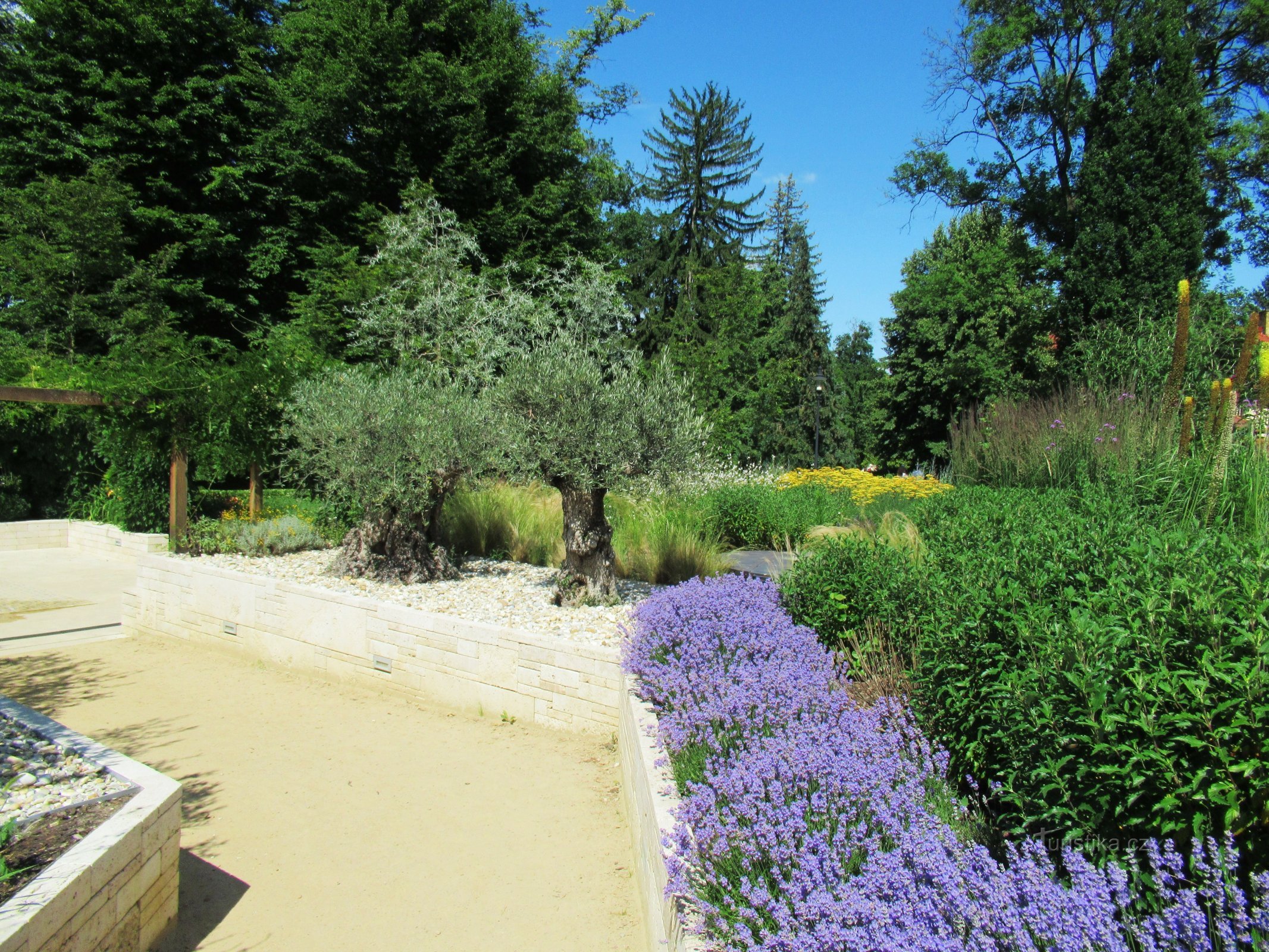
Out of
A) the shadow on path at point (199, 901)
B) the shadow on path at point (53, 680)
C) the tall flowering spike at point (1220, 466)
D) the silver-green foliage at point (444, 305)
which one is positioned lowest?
the shadow on path at point (199, 901)

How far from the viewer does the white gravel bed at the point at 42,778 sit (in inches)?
125

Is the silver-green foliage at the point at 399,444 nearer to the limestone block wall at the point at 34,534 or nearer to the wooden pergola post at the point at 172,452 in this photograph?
the wooden pergola post at the point at 172,452

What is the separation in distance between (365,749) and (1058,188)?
63.8 feet

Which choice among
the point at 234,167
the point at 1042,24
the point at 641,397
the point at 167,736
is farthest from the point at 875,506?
the point at 234,167

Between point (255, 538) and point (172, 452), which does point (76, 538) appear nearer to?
point (172, 452)

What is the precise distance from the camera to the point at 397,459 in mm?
6918

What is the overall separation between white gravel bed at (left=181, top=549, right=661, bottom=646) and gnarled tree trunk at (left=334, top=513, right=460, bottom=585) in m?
0.12

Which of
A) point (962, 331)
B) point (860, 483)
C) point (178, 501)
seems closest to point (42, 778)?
point (178, 501)

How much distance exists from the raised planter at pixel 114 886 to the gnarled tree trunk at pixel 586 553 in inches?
128

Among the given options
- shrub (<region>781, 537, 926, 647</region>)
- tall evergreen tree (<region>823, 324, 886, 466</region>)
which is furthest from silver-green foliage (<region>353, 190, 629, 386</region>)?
tall evergreen tree (<region>823, 324, 886, 466</region>)

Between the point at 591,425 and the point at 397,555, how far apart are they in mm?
2726

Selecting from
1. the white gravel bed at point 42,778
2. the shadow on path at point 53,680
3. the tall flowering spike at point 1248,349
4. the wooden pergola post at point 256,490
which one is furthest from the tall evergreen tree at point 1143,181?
the shadow on path at point 53,680

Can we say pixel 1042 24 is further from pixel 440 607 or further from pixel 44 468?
pixel 44 468

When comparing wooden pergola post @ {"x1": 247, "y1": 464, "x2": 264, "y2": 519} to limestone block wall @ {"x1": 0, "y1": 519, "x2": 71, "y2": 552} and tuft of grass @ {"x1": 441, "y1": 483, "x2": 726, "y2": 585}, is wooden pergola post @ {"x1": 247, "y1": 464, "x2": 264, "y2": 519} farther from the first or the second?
limestone block wall @ {"x1": 0, "y1": 519, "x2": 71, "y2": 552}
